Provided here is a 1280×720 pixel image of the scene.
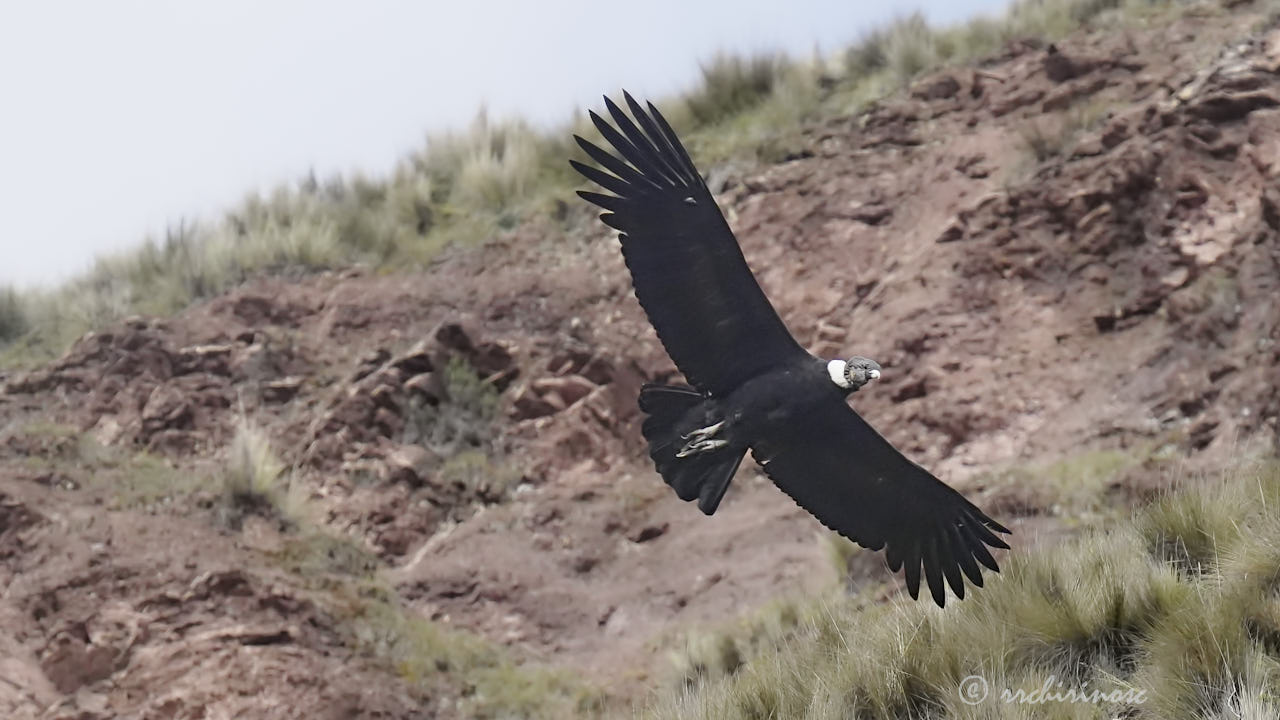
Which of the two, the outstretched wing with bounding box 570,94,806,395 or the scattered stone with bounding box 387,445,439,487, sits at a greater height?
the outstretched wing with bounding box 570,94,806,395

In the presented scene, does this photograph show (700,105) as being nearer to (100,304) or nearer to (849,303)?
(849,303)

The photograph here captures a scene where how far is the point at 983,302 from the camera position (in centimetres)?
1265

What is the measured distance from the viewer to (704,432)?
7145 mm

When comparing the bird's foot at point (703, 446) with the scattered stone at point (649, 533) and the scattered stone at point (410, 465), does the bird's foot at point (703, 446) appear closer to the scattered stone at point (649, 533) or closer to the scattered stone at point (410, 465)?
the scattered stone at point (649, 533)

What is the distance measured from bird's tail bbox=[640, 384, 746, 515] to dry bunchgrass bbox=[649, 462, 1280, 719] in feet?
Answer: 3.62

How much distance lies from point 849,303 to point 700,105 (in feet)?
17.8

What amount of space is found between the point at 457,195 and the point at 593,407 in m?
6.00

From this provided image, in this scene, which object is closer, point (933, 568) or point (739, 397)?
point (739, 397)

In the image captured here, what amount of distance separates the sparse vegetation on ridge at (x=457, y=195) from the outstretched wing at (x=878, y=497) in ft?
28.4

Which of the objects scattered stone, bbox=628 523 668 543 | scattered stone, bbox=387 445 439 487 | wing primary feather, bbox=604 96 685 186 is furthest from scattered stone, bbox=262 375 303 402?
wing primary feather, bbox=604 96 685 186

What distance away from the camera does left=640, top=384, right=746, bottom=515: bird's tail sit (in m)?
7.19

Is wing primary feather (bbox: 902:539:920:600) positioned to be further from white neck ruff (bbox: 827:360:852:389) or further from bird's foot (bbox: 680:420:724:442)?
bird's foot (bbox: 680:420:724:442)

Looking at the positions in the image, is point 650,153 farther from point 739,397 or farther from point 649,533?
point 649,533

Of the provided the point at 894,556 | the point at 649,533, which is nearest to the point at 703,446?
the point at 894,556
